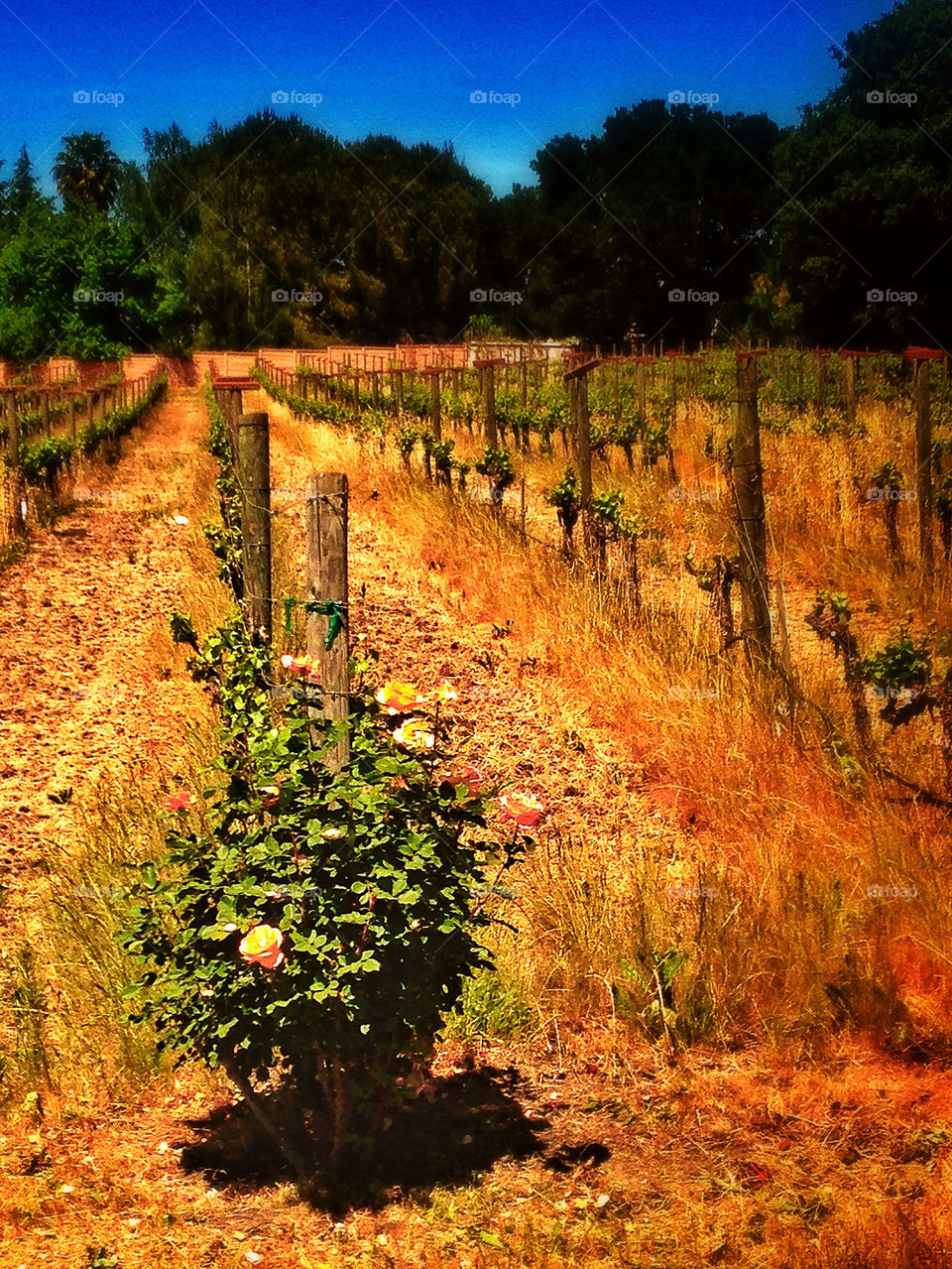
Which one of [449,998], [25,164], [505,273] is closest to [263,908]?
[449,998]

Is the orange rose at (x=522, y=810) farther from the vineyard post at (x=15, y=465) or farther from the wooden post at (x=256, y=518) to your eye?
the vineyard post at (x=15, y=465)

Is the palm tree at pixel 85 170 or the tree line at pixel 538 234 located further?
the palm tree at pixel 85 170

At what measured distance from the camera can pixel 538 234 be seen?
186 ft

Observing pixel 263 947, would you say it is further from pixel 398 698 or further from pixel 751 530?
pixel 751 530

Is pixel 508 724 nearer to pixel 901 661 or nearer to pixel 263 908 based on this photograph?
pixel 901 661

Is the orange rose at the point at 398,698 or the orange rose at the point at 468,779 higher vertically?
the orange rose at the point at 398,698

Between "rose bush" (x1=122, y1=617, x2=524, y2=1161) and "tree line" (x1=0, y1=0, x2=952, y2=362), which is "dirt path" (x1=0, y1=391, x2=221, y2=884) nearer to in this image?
"rose bush" (x1=122, y1=617, x2=524, y2=1161)

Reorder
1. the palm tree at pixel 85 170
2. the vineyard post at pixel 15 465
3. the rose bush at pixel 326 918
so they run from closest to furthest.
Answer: the rose bush at pixel 326 918 < the vineyard post at pixel 15 465 < the palm tree at pixel 85 170

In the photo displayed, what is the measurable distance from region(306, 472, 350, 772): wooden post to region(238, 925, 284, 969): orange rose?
857 millimetres

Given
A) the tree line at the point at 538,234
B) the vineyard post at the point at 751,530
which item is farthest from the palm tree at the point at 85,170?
the vineyard post at the point at 751,530

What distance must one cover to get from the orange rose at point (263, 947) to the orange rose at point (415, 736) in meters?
0.57

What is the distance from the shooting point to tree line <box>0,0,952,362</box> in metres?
32.9

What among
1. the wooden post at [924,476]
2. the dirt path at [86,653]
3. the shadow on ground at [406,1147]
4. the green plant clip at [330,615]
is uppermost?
the wooden post at [924,476]

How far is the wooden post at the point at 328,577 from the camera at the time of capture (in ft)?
11.3
